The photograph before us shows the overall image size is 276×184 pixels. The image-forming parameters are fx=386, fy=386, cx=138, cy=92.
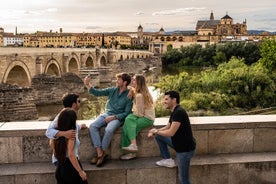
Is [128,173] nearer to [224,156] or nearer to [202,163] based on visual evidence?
[202,163]

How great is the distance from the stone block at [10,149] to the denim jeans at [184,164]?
175 cm

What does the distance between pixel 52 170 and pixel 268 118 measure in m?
2.72

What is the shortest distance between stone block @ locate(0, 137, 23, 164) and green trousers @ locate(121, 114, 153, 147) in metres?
1.15

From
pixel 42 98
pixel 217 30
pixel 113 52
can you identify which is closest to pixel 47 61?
pixel 42 98

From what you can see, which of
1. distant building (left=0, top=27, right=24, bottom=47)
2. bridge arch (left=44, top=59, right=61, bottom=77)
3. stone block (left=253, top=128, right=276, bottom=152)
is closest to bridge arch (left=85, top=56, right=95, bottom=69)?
bridge arch (left=44, top=59, right=61, bottom=77)

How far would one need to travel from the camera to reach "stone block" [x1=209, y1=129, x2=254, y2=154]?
4.59 m

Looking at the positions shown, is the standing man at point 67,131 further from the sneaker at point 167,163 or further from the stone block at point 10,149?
the sneaker at point 167,163

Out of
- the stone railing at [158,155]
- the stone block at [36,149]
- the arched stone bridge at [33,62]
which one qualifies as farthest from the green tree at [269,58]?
the stone block at [36,149]

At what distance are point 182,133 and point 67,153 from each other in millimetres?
1118

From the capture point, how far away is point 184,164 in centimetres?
388

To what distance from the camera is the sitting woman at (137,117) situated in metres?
4.27

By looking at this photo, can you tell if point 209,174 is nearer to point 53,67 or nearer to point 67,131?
point 67,131

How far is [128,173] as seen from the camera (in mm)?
4199

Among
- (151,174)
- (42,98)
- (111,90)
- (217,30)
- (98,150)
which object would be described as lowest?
(42,98)
